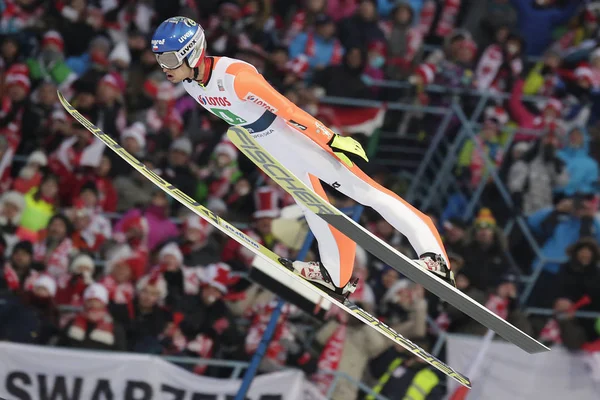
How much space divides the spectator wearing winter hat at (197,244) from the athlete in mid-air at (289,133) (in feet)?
7.42

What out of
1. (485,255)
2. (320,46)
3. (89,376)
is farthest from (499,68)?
(89,376)

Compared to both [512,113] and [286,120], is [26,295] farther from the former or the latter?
[512,113]

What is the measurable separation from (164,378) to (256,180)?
296 centimetres

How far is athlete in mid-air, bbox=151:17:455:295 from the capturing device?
664 cm

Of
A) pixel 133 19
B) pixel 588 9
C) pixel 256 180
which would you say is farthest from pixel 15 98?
pixel 588 9

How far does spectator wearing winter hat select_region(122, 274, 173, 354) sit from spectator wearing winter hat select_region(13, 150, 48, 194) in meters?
1.69

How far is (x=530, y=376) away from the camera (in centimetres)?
828

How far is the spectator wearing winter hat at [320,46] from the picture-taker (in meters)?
11.6

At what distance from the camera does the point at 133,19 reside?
11.6 m

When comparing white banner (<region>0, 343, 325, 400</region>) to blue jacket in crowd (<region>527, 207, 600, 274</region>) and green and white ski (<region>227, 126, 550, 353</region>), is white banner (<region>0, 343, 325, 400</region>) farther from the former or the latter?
blue jacket in crowd (<region>527, 207, 600, 274</region>)

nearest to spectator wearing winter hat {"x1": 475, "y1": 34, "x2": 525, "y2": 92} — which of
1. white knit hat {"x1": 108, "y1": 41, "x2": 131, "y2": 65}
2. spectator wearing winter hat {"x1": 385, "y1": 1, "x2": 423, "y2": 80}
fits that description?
spectator wearing winter hat {"x1": 385, "y1": 1, "x2": 423, "y2": 80}

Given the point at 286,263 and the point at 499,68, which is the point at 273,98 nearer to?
the point at 286,263

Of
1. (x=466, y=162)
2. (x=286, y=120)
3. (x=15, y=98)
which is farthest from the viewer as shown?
(x=466, y=162)

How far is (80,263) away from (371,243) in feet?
10.7
